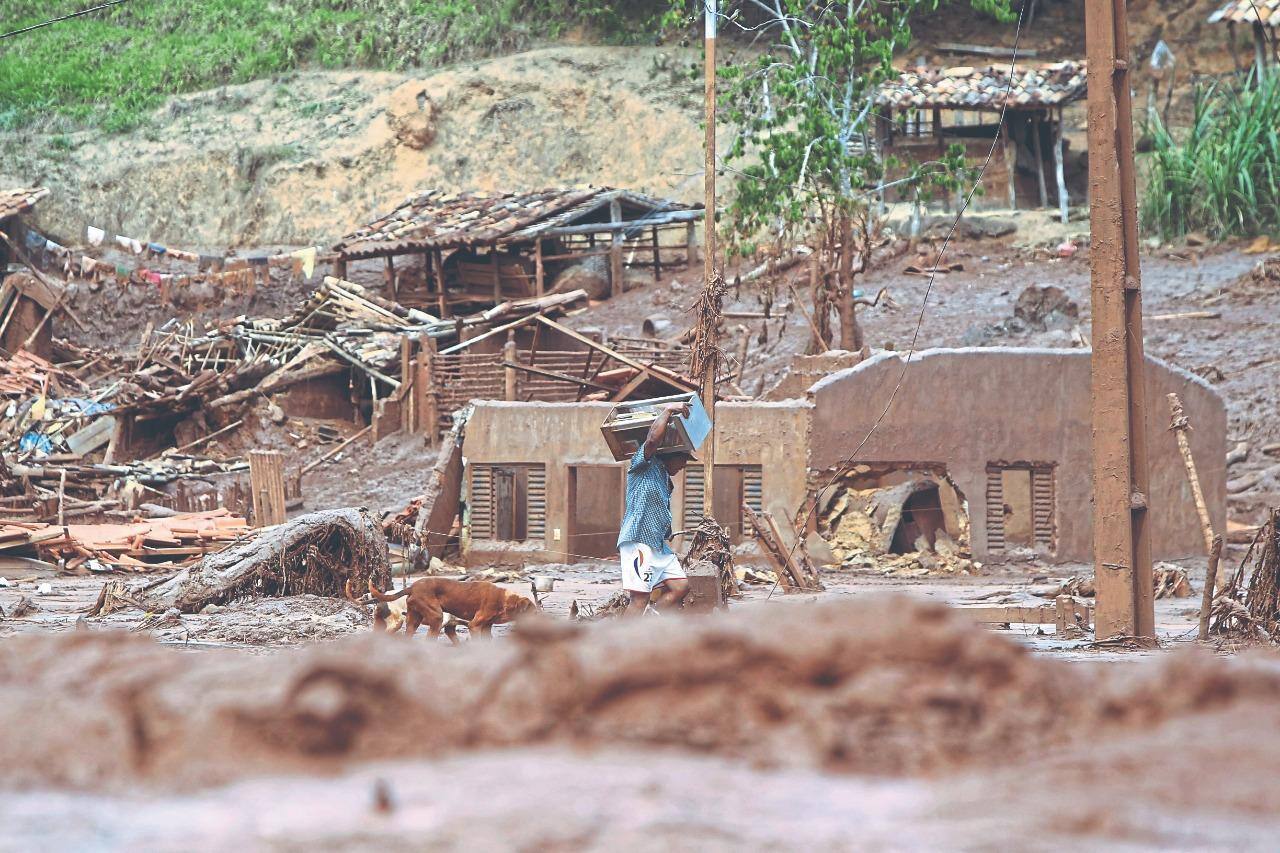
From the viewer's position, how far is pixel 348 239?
1443 inches

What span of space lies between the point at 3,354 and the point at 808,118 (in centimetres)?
1772

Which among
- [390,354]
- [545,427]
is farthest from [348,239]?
[545,427]

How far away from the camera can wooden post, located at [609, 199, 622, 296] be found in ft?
119

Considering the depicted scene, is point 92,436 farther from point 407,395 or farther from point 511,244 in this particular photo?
point 511,244

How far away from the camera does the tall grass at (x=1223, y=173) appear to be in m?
30.5

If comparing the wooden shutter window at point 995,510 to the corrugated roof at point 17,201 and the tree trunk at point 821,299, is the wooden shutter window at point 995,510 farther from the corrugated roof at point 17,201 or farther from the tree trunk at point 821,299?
the corrugated roof at point 17,201

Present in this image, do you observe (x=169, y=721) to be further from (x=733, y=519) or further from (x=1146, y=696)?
(x=733, y=519)

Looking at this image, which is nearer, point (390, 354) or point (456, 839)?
point (456, 839)

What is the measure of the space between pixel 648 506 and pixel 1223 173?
24345 mm

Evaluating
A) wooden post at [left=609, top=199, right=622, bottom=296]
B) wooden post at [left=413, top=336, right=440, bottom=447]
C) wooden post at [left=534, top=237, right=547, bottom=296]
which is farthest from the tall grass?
wooden post at [left=413, top=336, right=440, bottom=447]

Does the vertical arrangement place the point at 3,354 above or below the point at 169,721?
above

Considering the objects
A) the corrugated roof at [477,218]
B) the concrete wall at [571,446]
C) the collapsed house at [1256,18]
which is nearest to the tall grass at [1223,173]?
the collapsed house at [1256,18]

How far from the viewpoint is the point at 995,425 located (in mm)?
19250

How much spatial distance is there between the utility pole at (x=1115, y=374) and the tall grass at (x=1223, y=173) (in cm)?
2164
